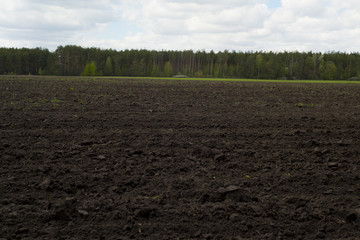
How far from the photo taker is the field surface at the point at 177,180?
409 centimetres

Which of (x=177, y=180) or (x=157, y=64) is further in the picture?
(x=157, y=64)

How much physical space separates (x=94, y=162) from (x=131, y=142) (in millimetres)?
1617

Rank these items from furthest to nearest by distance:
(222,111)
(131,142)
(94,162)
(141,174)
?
(222,111), (131,142), (94,162), (141,174)

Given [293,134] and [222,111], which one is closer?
[293,134]

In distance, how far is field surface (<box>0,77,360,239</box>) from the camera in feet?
13.4

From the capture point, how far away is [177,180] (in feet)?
18.2

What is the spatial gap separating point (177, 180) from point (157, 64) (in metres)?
115

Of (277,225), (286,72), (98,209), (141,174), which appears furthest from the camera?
(286,72)

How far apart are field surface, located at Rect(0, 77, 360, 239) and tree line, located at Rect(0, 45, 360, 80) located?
298ft

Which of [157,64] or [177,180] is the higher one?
[157,64]

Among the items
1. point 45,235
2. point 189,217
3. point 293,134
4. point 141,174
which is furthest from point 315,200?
point 293,134

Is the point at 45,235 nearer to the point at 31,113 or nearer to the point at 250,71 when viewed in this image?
the point at 31,113

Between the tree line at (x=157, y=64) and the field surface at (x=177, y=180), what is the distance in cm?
9088

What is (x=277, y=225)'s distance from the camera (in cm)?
414
